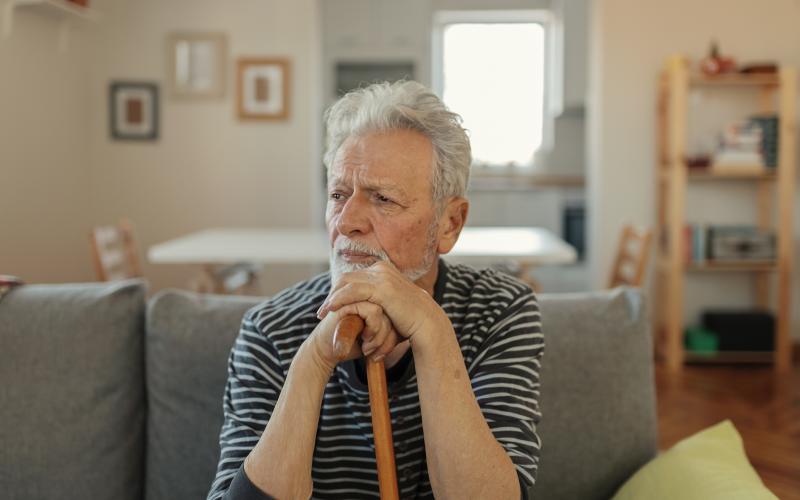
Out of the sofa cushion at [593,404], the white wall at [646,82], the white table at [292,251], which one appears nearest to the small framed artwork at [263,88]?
the white table at [292,251]

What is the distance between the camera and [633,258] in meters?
3.55

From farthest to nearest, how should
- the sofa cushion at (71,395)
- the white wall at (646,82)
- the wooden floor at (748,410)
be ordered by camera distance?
the white wall at (646,82) < the wooden floor at (748,410) < the sofa cushion at (71,395)

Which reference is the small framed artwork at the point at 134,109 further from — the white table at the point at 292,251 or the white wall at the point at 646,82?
the white wall at the point at 646,82

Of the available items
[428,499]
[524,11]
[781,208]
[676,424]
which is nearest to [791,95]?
[781,208]

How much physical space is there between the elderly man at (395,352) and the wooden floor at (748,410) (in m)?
1.86

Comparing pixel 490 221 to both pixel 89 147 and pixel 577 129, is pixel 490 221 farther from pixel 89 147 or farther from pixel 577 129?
pixel 89 147

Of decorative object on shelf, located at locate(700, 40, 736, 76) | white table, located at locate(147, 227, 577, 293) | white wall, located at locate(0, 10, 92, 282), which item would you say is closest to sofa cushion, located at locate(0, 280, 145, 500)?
white table, located at locate(147, 227, 577, 293)

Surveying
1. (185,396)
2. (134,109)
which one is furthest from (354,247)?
(134,109)

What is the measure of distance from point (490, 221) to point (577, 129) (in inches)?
56.1

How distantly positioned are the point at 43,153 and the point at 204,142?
1028 millimetres

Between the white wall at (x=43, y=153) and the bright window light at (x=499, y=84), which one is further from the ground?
the bright window light at (x=499, y=84)

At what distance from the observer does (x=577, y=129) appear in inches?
304

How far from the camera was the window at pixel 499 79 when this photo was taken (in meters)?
7.82

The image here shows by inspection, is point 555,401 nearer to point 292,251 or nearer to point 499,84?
point 292,251
